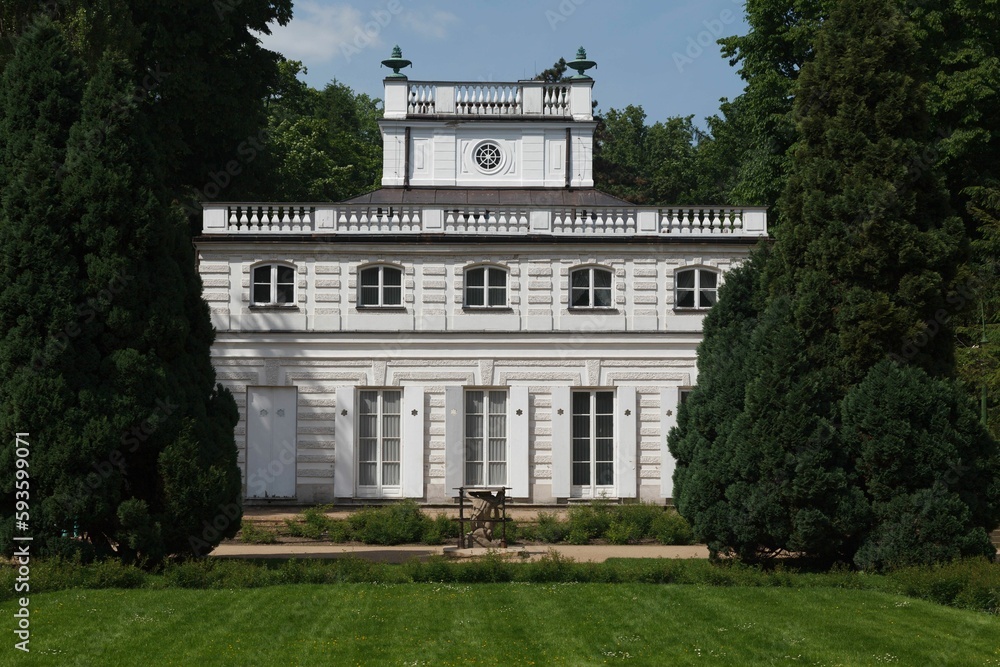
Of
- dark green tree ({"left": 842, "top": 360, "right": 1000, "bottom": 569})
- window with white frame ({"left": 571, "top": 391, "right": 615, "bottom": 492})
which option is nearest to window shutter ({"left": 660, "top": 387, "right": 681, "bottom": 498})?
window with white frame ({"left": 571, "top": 391, "right": 615, "bottom": 492})

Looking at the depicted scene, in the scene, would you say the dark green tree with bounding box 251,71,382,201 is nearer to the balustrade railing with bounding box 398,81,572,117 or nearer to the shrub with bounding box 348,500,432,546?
the balustrade railing with bounding box 398,81,572,117

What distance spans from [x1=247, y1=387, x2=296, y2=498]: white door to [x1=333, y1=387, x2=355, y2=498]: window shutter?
100 centimetres

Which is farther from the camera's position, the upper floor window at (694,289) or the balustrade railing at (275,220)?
the upper floor window at (694,289)

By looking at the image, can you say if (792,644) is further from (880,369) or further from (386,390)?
(386,390)

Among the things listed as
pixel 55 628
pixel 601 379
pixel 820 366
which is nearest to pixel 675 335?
pixel 601 379

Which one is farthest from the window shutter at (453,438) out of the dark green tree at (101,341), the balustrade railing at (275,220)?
the dark green tree at (101,341)

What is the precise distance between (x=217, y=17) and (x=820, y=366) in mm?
20402

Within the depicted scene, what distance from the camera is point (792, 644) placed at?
13.0 m

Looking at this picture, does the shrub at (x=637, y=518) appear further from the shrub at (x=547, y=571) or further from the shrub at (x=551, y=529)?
the shrub at (x=547, y=571)

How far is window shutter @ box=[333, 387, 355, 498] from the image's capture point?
27828mm

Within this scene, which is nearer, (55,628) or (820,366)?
(55,628)

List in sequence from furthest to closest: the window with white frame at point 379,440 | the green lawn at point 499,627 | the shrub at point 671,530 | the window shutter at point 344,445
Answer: the window with white frame at point 379,440
the window shutter at point 344,445
the shrub at point 671,530
the green lawn at point 499,627

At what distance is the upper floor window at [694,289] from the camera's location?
28719 millimetres

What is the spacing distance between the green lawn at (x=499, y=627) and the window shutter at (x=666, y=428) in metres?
11.4
